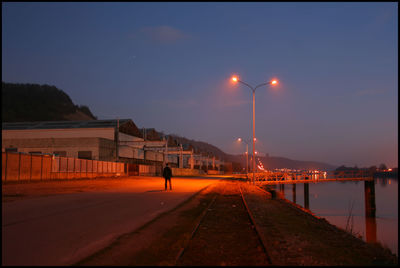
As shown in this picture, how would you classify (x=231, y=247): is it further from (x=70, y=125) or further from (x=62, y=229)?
(x=70, y=125)

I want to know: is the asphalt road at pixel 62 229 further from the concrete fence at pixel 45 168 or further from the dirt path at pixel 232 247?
the concrete fence at pixel 45 168

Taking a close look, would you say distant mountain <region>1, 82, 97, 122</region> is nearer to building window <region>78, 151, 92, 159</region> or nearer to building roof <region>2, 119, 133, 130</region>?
building roof <region>2, 119, 133, 130</region>

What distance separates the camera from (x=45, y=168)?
30.7m

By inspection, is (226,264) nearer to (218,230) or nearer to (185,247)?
(185,247)

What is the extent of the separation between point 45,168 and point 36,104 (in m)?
132

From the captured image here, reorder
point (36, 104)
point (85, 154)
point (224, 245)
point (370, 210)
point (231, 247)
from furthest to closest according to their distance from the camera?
point (36, 104) → point (85, 154) → point (370, 210) → point (224, 245) → point (231, 247)

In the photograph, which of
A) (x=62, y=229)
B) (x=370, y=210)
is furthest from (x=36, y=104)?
(x=62, y=229)

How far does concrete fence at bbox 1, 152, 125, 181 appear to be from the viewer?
86.2ft

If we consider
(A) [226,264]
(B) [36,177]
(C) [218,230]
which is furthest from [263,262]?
(B) [36,177]

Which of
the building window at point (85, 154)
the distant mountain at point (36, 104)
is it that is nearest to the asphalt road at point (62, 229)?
the building window at point (85, 154)

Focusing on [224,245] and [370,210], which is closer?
[224,245]

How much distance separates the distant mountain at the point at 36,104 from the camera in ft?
441

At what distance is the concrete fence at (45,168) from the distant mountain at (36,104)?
104 m

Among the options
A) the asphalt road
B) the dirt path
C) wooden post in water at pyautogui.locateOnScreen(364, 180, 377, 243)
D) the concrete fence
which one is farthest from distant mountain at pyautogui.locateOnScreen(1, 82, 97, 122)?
the dirt path
